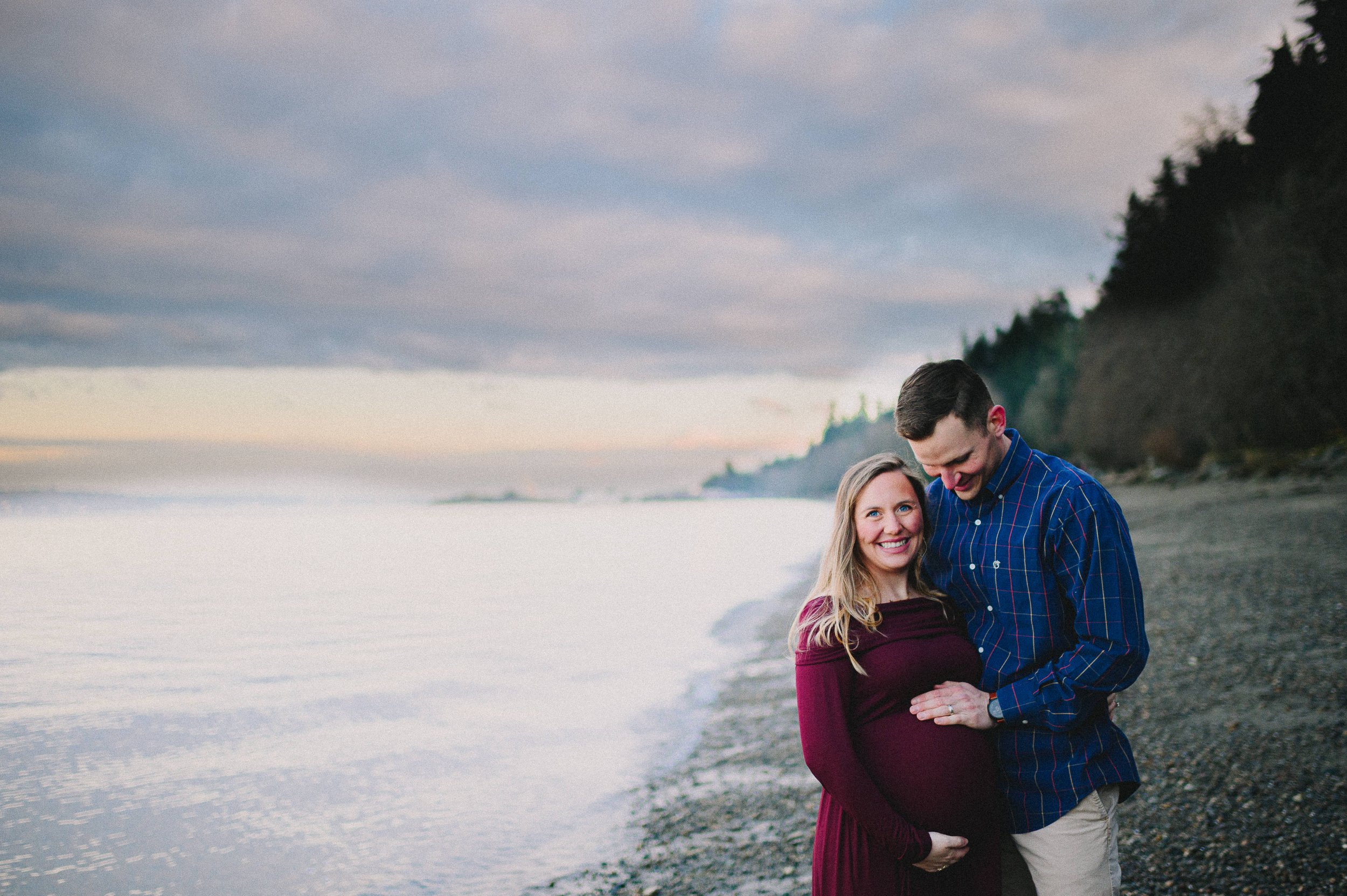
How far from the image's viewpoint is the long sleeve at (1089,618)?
7.54ft

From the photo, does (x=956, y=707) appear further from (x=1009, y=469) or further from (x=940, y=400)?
(x=940, y=400)

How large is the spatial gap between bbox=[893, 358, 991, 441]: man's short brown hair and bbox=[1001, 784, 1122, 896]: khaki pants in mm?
1224

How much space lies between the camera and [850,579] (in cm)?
260

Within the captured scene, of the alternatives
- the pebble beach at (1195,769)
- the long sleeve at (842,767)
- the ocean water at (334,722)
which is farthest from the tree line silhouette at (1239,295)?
the long sleeve at (842,767)

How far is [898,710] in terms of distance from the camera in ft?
8.35

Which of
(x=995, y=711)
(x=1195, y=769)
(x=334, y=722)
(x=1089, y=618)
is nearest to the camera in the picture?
(x=1089, y=618)

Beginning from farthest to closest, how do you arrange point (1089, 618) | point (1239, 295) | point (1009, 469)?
1. point (1239, 295)
2. point (1009, 469)
3. point (1089, 618)

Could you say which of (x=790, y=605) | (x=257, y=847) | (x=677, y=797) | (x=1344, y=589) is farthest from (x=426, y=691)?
(x=1344, y=589)

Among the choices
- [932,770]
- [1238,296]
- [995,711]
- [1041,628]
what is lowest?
[932,770]

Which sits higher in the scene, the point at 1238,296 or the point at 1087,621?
the point at 1238,296

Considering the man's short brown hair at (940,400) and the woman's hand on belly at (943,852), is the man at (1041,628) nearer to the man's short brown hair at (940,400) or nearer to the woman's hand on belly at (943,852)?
the man's short brown hair at (940,400)

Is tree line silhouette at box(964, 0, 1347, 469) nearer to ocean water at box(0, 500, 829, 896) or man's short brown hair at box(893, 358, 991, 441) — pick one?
ocean water at box(0, 500, 829, 896)

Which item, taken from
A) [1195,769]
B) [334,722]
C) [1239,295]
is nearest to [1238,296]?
[1239,295]

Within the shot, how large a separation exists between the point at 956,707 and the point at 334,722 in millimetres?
9534
